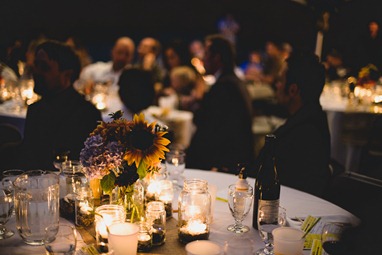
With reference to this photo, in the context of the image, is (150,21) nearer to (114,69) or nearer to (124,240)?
(114,69)

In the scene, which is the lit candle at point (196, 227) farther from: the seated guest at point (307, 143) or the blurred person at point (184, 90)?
the blurred person at point (184, 90)

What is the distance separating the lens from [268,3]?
11.5 metres

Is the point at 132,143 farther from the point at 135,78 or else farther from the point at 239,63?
the point at 239,63

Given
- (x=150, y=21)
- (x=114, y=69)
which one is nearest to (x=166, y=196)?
(x=114, y=69)

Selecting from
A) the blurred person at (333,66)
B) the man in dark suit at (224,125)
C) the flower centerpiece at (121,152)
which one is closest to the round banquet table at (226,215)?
the flower centerpiece at (121,152)

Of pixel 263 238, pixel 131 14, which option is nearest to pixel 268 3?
pixel 131 14

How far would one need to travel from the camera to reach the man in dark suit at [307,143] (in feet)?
7.22

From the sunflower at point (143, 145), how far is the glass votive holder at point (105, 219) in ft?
0.55

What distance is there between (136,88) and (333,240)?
6.31ft

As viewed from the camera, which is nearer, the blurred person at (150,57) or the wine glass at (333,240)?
the wine glass at (333,240)

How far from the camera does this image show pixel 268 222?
145 centimetres

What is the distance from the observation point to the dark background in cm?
843

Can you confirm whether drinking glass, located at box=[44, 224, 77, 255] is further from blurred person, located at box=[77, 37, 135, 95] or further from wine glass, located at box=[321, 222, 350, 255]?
blurred person, located at box=[77, 37, 135, 95]

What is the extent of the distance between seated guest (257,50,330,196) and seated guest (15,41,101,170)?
4.03ft
